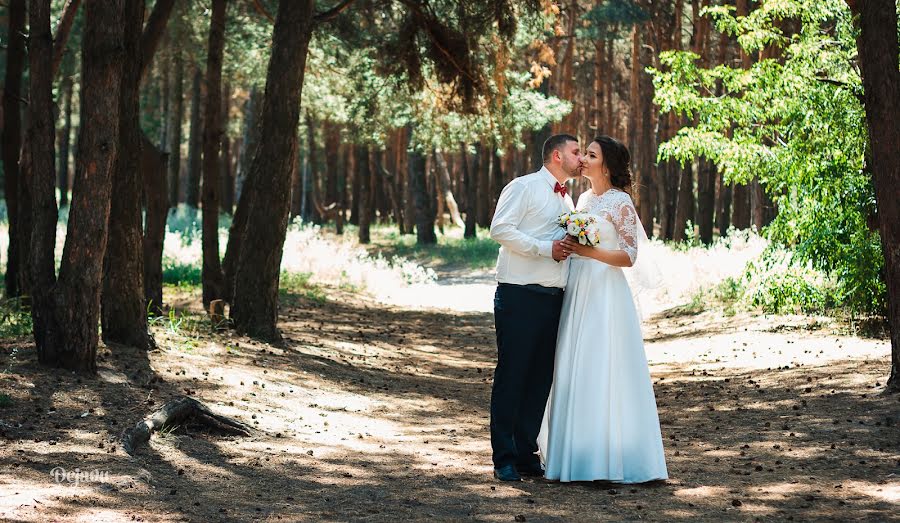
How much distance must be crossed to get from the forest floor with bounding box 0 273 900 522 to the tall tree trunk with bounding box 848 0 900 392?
4.76 ft

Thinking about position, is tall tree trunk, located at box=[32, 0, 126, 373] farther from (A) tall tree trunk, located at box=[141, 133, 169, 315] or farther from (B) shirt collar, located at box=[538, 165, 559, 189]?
(A) tall tree trunk, located at box=[141, 133, 169, 315]

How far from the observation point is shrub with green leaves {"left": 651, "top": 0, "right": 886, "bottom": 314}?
13289 mm

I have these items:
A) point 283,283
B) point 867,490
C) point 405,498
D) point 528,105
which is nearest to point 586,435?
point 405,498

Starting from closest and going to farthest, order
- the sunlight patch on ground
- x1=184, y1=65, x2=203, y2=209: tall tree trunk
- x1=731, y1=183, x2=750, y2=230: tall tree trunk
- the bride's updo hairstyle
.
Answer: the sunlight patch on ground → the bride's updo hairstyle → x1=731, y1=183, x2=750, y2=230: tall tree trunk → x1=184, y1=65, x2=203, y2=209: tall tree trunk

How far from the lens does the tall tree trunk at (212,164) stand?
52.2 ft

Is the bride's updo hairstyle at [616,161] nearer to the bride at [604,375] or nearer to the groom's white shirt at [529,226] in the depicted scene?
the bride at [604,375]

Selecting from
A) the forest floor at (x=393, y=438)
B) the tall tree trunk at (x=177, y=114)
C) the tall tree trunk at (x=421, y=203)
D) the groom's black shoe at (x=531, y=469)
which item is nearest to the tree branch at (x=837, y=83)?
the forest floor at (x=393, y=438)

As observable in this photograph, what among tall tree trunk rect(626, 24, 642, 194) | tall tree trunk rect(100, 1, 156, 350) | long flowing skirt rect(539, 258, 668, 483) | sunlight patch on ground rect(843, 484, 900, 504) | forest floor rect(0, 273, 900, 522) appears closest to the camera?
forest floor rect(0, 273, 900, 522)

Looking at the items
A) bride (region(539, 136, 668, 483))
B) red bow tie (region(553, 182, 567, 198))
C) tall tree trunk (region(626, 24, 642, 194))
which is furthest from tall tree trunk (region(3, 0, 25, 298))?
tall tree trunk (region(626, 24, 642, 194))

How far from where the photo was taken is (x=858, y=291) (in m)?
13.2

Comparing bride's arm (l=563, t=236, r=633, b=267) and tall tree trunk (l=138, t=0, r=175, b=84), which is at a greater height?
tall tree trunk (l=138, t=0, r=175, b=84)

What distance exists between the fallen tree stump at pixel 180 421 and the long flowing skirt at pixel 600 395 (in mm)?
2719

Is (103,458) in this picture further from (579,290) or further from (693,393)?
(693,393)

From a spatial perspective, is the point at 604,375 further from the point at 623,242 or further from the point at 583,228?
the point at 583,228
